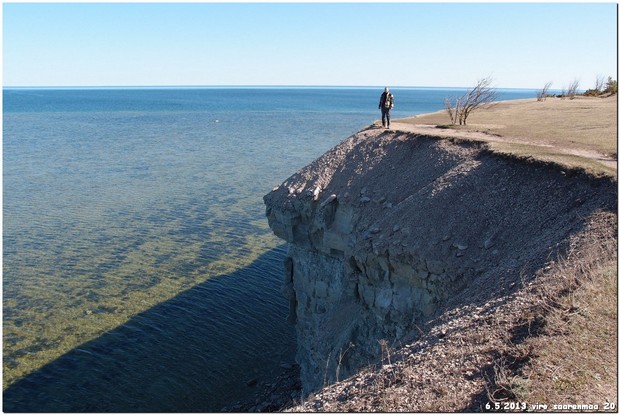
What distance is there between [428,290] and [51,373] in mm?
19207

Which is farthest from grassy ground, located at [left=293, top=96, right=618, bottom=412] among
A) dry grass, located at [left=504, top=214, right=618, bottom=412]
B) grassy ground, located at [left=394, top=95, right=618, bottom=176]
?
grassy ground, located at [left=394, top=95, right=618, bottom=176]

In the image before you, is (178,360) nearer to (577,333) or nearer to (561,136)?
(577,333)

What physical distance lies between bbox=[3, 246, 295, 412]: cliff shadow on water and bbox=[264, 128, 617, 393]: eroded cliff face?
2998mm

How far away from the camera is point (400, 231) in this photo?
1998 centimetres

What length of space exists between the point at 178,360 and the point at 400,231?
14489 millimetres

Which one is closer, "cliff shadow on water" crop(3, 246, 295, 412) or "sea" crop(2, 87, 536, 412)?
"cliff shadow on water" crop(3, 246, 295, 412)

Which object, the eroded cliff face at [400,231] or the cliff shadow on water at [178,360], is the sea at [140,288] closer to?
the cliff shadow on water at [178,360]

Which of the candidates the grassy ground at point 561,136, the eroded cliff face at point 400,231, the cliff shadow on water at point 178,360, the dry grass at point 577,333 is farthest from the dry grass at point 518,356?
the cliff shadow on water at point 178,360

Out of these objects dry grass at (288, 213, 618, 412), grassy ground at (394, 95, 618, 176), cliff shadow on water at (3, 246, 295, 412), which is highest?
grassy ground at (394, 95, 618, 176)

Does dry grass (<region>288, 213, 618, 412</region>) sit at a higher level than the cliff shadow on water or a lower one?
higher

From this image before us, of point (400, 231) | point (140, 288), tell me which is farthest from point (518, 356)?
point (140, 288)

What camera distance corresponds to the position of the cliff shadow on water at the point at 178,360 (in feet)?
79.3

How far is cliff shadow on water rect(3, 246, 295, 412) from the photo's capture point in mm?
24172

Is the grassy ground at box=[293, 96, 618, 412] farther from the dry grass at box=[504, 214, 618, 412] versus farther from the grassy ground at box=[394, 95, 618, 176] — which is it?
the grassy ground at box=[394, 95, 618, 176]
